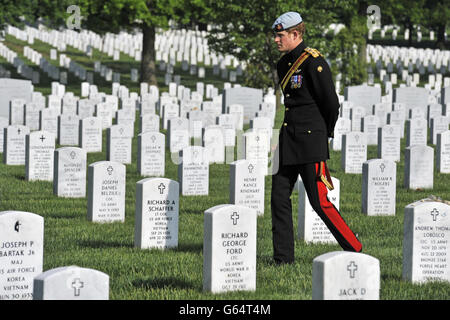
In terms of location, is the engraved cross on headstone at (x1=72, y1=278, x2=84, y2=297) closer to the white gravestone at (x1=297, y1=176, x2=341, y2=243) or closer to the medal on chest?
the medal on chest

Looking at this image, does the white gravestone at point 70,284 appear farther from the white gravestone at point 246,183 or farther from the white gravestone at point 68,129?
the white gravestone at point 68,129

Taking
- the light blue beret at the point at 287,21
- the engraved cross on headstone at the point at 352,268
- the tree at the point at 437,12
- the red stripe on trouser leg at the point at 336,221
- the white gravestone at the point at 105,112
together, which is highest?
the tree at the point at 437,12

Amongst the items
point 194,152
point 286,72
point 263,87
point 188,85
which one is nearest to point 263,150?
point 194,152

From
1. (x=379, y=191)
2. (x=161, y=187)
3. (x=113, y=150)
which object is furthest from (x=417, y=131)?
(x=161, y=187)

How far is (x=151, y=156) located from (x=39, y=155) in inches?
71.8

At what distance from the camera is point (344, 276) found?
691 cm

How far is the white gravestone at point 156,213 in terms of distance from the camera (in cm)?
1003

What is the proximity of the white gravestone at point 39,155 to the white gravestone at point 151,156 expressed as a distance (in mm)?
1489

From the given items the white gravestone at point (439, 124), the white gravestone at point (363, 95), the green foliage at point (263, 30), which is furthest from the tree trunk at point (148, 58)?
the white gravestone at point (439, 124)

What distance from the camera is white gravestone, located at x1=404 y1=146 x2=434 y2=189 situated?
15.3m

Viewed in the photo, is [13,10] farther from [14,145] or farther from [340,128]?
[14,145]

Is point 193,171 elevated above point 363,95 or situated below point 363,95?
below

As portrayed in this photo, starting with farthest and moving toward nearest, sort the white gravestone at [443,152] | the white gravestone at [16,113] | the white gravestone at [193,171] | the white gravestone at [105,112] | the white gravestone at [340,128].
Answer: the white gravestone at [16,113]
the white gravestone at [105,112]
the white gravestone at [340,128]
the white gravestone at [443,152]
the white gravestone at [193,171]

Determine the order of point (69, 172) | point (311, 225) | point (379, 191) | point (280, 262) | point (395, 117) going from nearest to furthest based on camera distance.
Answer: point (280, 262)
point (311, 225)
point (379, 191)
point (69, 172)
point (395, 117)
